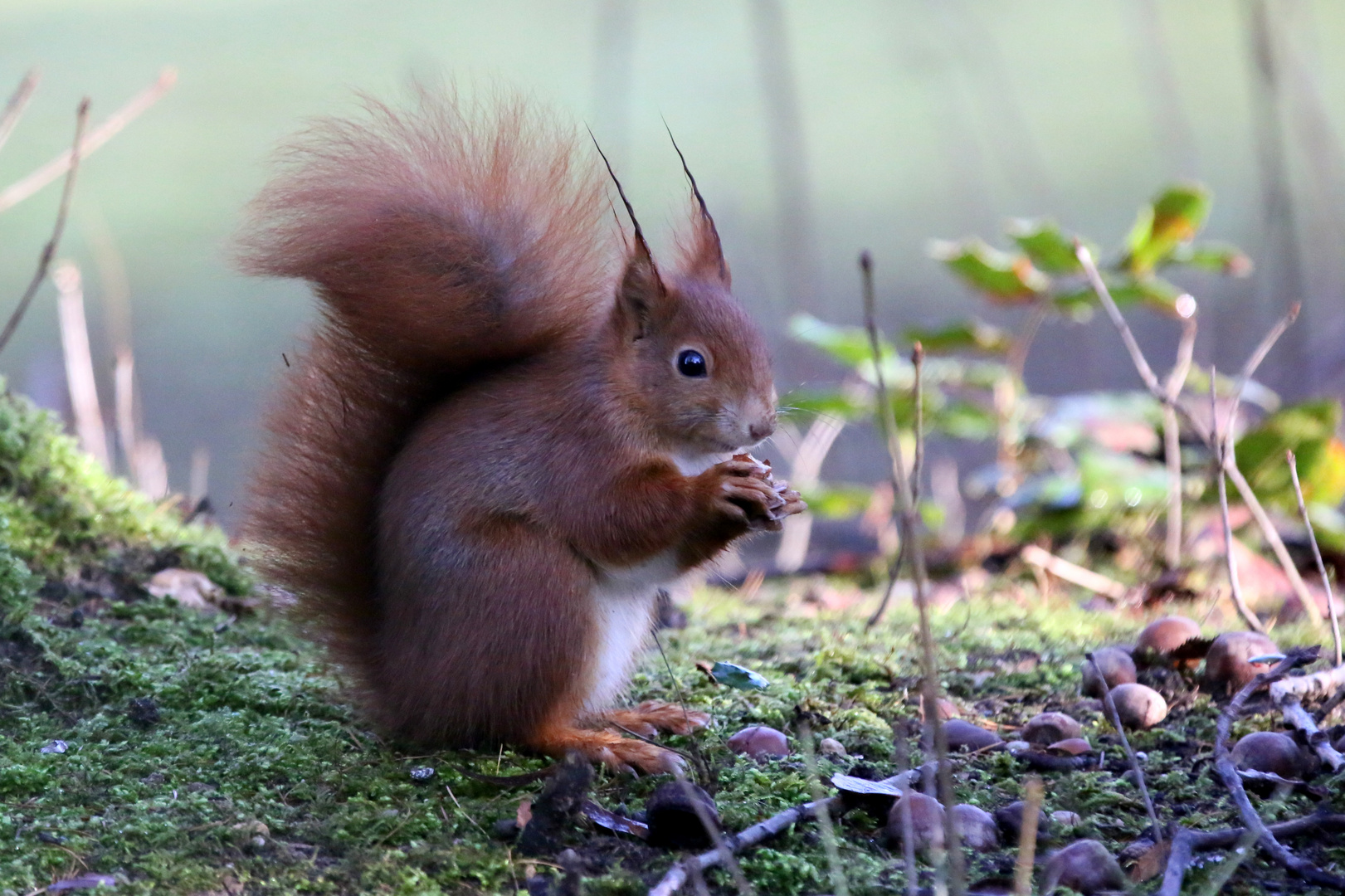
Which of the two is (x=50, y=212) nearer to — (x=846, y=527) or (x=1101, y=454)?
(x=846, y=527)

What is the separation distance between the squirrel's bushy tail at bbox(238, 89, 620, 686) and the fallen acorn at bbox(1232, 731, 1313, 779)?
1.06 m

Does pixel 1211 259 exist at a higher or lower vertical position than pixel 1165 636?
higher

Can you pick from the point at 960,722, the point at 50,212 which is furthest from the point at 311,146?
the point at 50,212

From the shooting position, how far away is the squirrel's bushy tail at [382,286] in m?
1.68

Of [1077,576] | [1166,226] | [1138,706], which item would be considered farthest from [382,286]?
[1166,226]

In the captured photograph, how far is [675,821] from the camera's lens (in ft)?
4.45

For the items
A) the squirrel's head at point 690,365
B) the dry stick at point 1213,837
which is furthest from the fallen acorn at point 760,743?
the dry stick at point 1213,837

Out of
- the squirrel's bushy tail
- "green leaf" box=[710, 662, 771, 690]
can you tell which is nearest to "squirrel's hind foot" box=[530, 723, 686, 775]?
"green leaf" box=[710, 662, 771, 690]

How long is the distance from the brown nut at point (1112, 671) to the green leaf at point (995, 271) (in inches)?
69.1

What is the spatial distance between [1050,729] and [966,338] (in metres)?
2.22

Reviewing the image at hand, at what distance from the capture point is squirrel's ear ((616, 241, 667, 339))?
6.08ft

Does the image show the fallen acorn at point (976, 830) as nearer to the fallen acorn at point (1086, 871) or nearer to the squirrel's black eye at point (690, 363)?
the fallen acorn at point (1086, 871)

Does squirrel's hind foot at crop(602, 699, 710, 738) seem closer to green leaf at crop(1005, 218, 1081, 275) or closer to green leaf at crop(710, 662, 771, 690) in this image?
green leaf at crop(710, 662, 771, 690)

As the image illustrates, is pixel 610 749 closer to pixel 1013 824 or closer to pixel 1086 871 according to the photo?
pixel 1013 824
